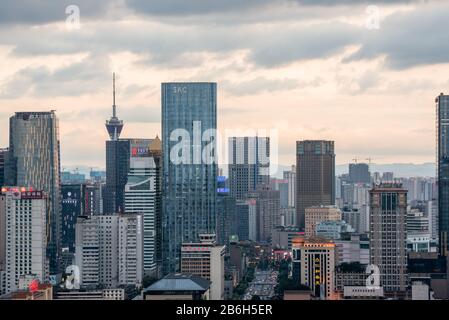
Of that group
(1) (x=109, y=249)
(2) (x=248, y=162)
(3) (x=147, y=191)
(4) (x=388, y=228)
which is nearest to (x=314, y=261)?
(4) (x=388, y=228)

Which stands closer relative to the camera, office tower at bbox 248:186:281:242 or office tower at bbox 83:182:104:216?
office tower at bbox 83:182:104:216

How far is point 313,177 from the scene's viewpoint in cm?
1378

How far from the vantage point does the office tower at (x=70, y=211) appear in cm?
1139

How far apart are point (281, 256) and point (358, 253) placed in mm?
1972

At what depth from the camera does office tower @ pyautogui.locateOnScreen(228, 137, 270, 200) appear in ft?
30.5

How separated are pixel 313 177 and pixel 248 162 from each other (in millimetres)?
3453

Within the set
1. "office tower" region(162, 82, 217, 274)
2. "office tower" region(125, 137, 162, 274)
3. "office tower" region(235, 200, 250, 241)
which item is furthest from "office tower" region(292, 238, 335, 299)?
"office tower" region(162, 82, 217, 274)

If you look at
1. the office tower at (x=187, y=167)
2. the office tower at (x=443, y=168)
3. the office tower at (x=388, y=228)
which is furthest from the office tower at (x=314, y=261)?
the office tower at (x=187, y=167)

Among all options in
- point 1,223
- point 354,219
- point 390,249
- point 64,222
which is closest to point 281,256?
point 354,219

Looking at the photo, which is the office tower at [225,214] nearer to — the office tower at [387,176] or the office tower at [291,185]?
the office tower at [291,185]

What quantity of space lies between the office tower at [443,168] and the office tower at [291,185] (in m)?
1.76

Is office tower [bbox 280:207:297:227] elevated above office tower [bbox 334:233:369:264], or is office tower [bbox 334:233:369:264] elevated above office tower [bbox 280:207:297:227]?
office tower [bbox 280:207:297:227]

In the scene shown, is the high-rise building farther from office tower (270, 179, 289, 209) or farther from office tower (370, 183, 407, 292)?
office tower (370, 183, 407, 292)

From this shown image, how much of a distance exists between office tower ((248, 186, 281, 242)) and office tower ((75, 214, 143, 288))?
178 cm
